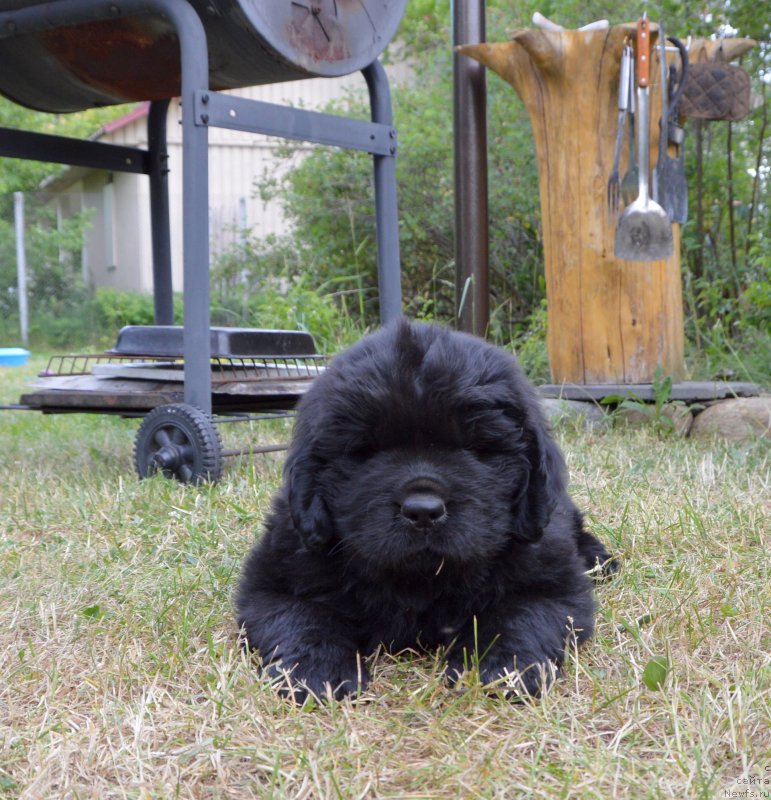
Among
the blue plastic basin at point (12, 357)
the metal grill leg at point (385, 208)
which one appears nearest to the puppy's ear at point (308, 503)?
the metal grill leg at point (385, 208)

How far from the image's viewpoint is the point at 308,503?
2156 millimetres

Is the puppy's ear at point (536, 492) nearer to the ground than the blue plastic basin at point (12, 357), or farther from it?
nearer to the ground

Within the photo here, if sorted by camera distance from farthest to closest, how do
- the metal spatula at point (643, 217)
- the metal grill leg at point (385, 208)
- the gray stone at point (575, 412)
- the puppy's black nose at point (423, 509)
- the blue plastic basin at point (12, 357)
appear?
the blue plastic basin at point (12, 357) → the gray stone at point (575, 412) → the metal spatula at point (643, 217) → the metal grill leg at point (385, 208) → the puppy's black nose at point (423, 509)

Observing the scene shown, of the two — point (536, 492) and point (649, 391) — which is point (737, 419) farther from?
point (536, 492)

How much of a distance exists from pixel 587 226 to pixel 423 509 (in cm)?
369

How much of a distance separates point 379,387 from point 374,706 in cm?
64

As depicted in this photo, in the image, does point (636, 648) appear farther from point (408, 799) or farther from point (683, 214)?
point (683, 214)

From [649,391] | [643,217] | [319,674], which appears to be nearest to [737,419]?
[649,391]

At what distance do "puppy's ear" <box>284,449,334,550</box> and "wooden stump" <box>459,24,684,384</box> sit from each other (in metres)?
3.54

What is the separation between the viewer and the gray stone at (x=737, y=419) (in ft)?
16.3

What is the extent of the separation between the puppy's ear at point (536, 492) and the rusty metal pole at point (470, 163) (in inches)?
151

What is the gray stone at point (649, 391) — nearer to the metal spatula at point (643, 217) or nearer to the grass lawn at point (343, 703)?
the metal spatula at point (643, 217)

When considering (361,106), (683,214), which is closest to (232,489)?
(683,214)

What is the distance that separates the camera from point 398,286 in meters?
4.66
